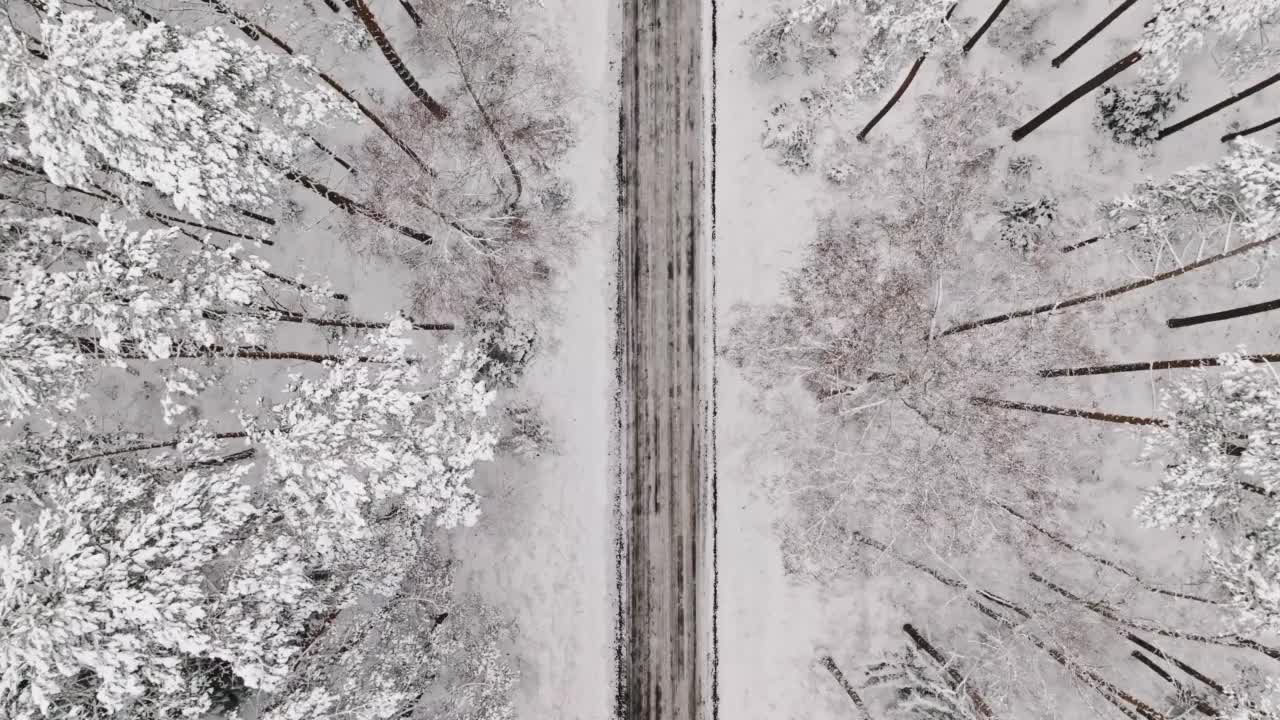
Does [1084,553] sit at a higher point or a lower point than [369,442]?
lower

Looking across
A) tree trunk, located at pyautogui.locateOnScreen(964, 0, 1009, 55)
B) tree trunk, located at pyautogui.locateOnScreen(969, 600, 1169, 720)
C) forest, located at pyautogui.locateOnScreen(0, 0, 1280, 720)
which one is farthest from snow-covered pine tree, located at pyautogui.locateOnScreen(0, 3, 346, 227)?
tree trunk, located at pyautogui.locateOnScreen(969, 600, 1169, 720)

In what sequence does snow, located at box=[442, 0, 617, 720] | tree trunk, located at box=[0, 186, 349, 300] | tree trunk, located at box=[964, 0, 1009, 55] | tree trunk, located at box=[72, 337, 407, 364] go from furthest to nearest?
snow, located at box=[442, 0, 617, 720]
tree trunk, located at box=[964, 0, 1009, 55]
tree trunk, located at box=[0, 186, 349, 300]
tree trunk, located at box=[72, 337, 407, 364]

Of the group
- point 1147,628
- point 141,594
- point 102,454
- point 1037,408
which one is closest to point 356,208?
point 102,454

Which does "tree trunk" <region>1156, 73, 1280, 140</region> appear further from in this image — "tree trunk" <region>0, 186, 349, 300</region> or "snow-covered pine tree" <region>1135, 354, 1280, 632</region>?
"tree trunk" <region>0, 186, 349, 300</region>

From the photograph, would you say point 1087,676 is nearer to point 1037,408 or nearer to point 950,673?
point 950,673

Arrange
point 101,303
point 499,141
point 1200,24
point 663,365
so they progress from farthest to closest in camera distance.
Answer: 1. point 663,365
2. point 499,141
3. point 1200,24
4. point 101,303

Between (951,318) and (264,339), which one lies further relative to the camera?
(951,318)

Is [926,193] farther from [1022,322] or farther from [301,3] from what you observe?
[301,3]
